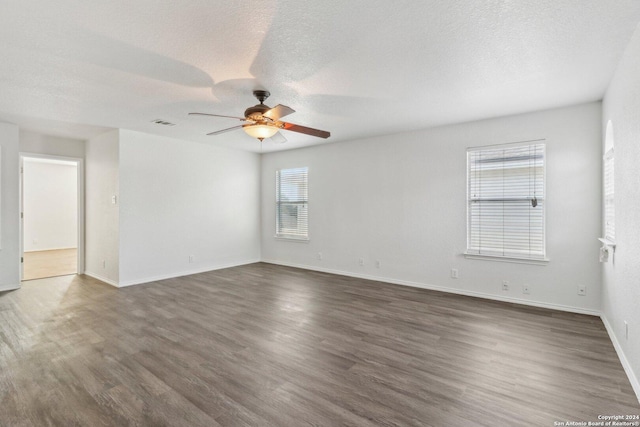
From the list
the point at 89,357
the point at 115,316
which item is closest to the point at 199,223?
the point at 115,316

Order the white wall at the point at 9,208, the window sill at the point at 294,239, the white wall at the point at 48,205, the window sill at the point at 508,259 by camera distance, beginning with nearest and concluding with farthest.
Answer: the window sill at the point at 508,259 → the white wall at the point at 9,208 → the window sill at the point at 294,239 → the white wall at the point at 48,205

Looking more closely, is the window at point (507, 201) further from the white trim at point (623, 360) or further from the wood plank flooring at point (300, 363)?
the white trim at point (623, 360)

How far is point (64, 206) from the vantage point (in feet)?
30.2

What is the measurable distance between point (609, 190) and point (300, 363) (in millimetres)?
3573

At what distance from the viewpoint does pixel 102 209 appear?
5441 millimetres

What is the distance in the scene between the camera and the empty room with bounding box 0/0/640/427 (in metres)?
2.07

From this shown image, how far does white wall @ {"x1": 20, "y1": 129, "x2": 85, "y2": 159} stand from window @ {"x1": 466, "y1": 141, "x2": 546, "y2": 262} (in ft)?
22.9

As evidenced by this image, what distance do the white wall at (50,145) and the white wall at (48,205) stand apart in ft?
10.2

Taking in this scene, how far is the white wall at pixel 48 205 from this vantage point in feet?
28.2

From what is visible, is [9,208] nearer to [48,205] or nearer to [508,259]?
[48,205]

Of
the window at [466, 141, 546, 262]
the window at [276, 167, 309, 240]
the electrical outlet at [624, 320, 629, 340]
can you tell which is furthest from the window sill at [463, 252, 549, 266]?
the window at [276, 167, 309, 240]

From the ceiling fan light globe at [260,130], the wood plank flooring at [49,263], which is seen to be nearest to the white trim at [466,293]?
the ceiling fan light globe at [260,130]

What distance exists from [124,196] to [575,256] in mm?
6557

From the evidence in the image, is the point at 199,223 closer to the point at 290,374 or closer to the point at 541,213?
the point at 290,374
